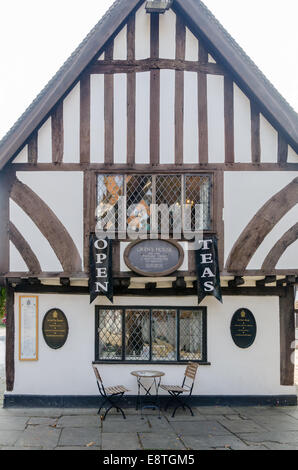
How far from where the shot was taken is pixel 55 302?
8.91 meters

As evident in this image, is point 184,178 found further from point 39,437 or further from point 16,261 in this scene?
point 39,437

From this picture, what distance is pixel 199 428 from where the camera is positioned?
7.47 m

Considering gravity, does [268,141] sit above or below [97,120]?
below

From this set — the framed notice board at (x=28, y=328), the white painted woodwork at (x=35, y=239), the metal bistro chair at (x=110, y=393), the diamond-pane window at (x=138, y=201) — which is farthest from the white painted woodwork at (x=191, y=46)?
the metal bistro chair at (x=110, y=393)

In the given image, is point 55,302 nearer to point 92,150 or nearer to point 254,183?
point 92,150

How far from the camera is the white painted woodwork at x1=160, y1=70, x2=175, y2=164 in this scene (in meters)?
8.70

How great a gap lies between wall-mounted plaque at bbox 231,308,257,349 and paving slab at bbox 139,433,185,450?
255 cm

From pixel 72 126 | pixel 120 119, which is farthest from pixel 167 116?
pixel 72 126

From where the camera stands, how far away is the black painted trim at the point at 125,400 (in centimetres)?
865

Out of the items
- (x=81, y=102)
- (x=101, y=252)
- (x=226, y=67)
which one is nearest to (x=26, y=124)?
(x=81, y=102)

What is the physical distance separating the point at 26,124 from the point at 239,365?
6.25 metres

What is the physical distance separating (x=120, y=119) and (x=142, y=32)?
182cm

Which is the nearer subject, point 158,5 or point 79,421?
point 79,421

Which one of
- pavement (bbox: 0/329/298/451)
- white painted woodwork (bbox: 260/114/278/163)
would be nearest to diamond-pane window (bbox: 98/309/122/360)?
pavement (bbox: 0/329/298/451)
